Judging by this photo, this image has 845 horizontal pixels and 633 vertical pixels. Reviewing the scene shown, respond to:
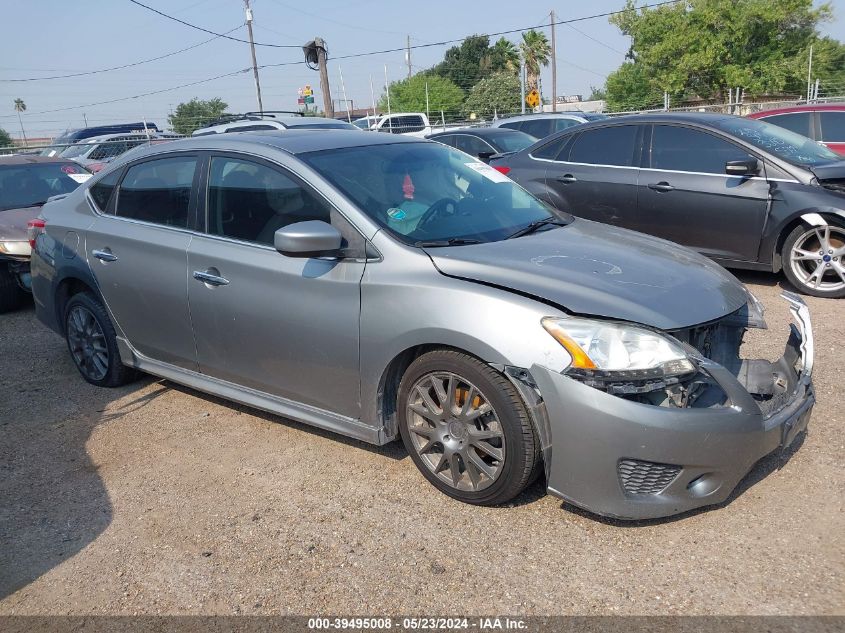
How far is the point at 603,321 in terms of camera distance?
9.77ft

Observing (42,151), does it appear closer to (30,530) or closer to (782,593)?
(30,530)

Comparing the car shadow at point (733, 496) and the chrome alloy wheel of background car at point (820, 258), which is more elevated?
the chrome alloy wheel of background car at point (820, 258)

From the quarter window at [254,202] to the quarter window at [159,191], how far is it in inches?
9.5

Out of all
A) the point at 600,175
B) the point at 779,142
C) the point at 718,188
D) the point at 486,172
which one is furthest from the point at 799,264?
the point at 486,172

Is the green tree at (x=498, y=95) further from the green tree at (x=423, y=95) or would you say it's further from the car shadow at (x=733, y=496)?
the car shadow at (x=733, y=496)

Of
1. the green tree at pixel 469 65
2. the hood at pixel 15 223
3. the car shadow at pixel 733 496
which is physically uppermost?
the green tree at pixel 469 65

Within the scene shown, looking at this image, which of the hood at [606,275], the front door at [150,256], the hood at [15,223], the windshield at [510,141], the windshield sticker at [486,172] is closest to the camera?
the hood at [606,275]

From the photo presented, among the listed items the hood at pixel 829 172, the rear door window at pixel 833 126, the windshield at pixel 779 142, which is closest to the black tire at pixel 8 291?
the windshield at pixel 779 142

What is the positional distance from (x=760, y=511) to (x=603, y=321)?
1130 millimetres

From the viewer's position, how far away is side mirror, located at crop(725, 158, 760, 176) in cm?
641

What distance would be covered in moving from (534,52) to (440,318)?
59652mm

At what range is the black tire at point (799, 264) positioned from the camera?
20.5 ft

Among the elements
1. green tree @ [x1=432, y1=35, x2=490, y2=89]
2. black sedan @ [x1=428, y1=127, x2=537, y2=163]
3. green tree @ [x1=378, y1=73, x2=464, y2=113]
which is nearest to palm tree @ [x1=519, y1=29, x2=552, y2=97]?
green tree @ [x1=378, y1=73, x2=464, y2=113]

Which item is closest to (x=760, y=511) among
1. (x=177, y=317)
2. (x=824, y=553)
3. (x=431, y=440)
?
(x=824, y=553)
